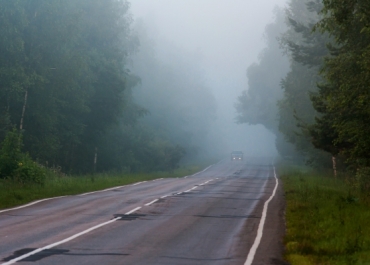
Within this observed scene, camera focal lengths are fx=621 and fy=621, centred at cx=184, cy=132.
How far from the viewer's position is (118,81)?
164 feet

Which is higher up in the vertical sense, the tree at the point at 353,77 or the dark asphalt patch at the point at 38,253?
the tree at the point at 353,77

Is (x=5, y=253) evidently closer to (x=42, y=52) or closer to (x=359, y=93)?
(x=359, y=93)

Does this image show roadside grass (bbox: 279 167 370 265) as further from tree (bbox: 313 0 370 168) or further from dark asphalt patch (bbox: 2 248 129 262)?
dark asphalt patch (bbox: 2 248 129 262)

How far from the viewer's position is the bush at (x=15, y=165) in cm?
2795

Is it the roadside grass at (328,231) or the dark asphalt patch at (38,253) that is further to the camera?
the roadside grass at (328,231)

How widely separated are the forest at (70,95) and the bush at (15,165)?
45 millimetres

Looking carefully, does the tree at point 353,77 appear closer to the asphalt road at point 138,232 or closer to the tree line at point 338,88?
the tree line at point 338,88

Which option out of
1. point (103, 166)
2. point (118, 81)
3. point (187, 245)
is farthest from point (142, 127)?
point (187, 245)

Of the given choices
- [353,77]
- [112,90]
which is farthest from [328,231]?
[112,90]

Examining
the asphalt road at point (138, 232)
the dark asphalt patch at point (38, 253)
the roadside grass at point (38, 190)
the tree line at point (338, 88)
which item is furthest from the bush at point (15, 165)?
the dark asphalt patch at point (38, 253)

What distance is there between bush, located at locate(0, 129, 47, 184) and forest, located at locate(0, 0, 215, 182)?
45 mm

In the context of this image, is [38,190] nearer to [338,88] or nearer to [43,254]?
[338,88]

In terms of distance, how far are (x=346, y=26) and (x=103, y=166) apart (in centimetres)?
4108

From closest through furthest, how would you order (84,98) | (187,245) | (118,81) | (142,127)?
(187,245)
(84,98)
(118,81)
(142,127)
